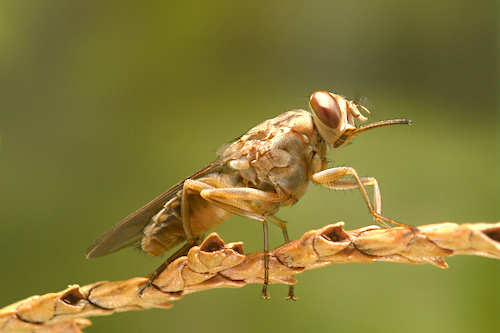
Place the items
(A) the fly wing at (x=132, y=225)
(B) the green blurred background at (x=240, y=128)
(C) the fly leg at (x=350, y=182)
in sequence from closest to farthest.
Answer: (C) the fly leg at (x=350, y=182) < (A) the fly wing at (x=132, y=225) < (B) the green blurred background at (x=240, y=128)

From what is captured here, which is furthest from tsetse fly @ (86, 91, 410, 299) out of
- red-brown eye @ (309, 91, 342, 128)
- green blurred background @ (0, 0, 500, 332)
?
green blurred background @ (0, 0, 500, 332)

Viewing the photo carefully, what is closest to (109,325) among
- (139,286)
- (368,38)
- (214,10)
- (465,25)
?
(139,286)

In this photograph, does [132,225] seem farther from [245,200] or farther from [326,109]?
[326,109]

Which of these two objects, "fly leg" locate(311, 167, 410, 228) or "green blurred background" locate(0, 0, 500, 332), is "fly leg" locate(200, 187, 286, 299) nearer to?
"fly leg" locate(311, 167, 410, 228)

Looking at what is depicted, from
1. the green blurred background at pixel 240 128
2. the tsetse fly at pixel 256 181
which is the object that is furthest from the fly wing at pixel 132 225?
the green blurred background at pixel 240 128

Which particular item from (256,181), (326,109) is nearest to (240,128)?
(256,181)

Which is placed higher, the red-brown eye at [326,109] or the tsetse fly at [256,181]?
the red-brown eye at [326,109]

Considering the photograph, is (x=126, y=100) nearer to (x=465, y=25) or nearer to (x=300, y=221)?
(x=300, y=221)

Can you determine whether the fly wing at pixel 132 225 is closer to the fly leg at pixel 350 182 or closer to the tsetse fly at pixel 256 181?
the tsetse fly at pixel 256 181
